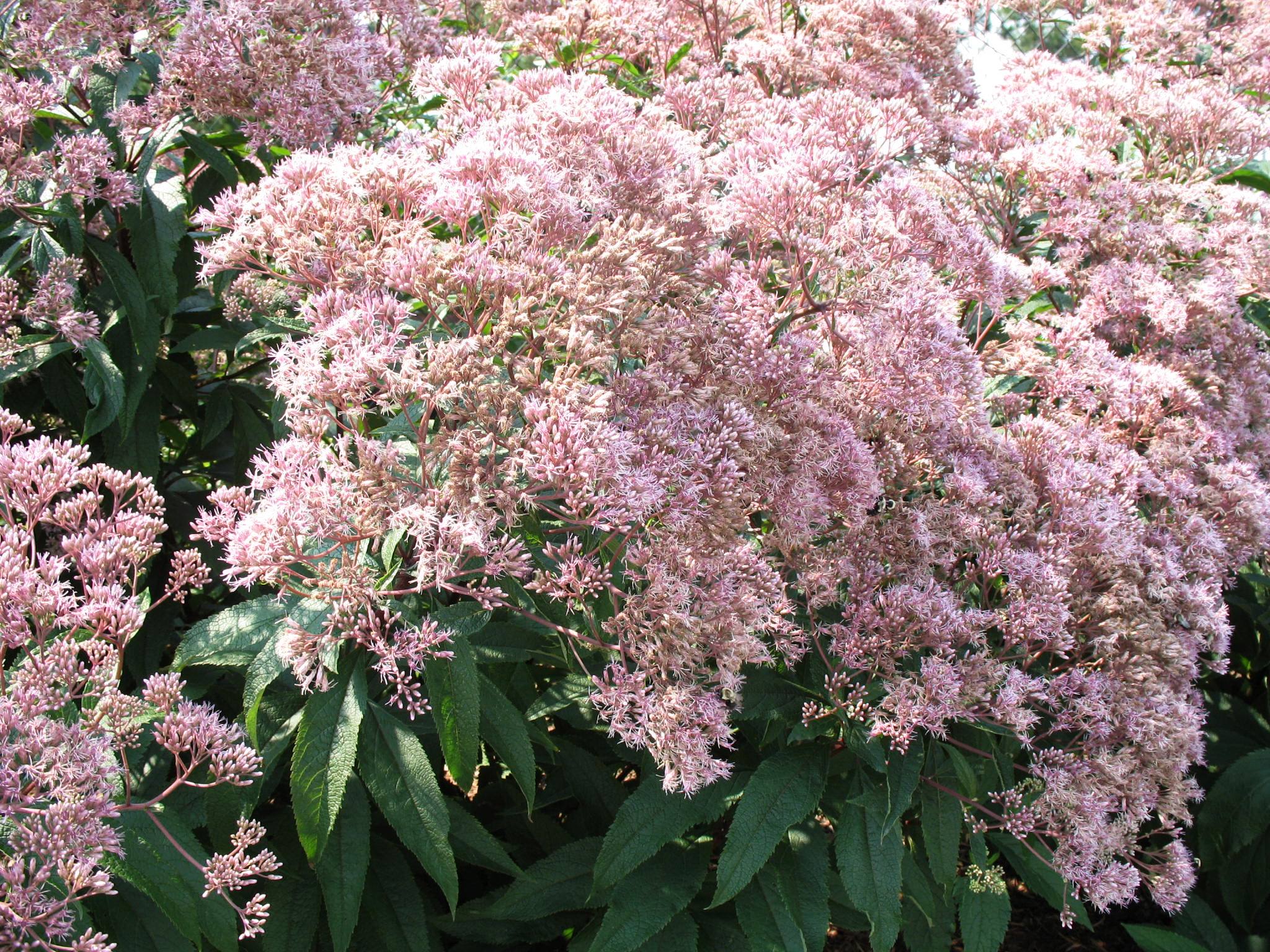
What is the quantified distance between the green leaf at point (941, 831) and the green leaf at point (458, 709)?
1.32 metres

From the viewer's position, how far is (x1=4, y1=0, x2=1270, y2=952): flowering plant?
7.26ft

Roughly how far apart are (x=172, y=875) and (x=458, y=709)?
73 centimetres

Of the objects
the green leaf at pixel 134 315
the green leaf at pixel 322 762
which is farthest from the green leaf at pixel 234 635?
the green leaf at pixel 134 315

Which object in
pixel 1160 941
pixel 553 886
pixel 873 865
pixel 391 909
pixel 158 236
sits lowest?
pixel 1160 941

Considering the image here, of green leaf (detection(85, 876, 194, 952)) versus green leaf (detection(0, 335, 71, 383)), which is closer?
green leaf (detection(85, 876, 194, 952))

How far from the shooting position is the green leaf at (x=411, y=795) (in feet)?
7.65

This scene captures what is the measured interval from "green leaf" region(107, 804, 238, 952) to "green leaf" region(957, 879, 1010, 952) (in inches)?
81.1

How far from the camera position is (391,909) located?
2.79 metres

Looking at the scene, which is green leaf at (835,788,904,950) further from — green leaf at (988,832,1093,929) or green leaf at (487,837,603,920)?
green leaf at (487,837,603,920)

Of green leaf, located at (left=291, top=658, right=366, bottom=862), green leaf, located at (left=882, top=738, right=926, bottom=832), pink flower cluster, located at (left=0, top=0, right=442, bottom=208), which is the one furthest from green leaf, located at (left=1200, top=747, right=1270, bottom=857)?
pink flower cluster, located at (left=0, top=0, right=442, bottom=208)

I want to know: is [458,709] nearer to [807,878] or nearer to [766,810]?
[766,810]

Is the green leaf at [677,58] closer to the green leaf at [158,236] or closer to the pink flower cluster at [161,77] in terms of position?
the pink flower cluster at [161,77]

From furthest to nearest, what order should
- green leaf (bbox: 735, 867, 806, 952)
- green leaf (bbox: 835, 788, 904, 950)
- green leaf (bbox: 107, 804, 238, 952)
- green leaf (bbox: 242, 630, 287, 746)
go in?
green leaf (bbox: 735, 867, 806, 952) → green leaf (bbox: 835, 788, 904, 950) → green leaf (bbox: 242, 630, 287, 746) → green leaf (bbox: 107, 804, 238, 952)

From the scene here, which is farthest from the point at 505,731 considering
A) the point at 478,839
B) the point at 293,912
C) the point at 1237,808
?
the point at 1237,808
